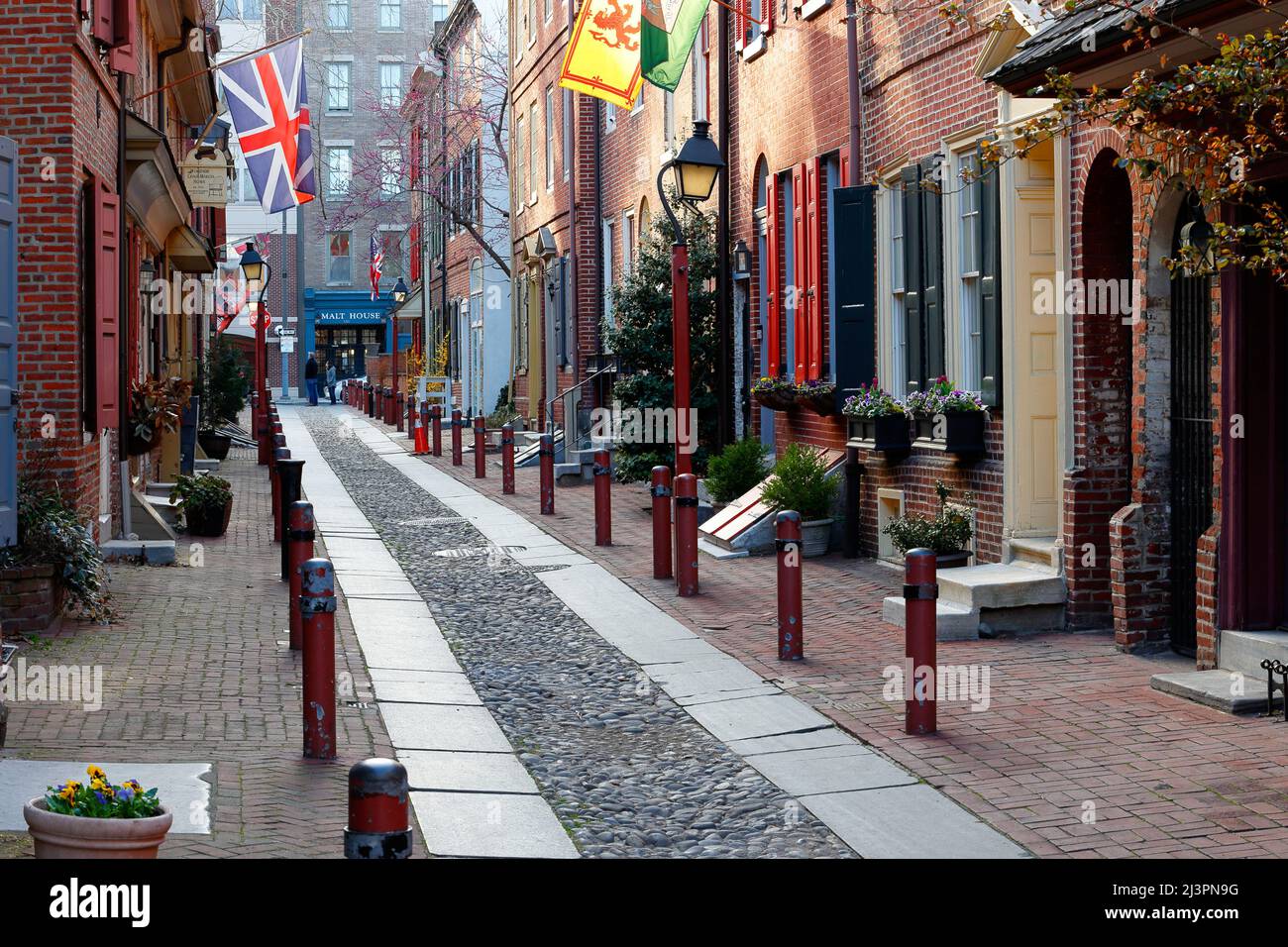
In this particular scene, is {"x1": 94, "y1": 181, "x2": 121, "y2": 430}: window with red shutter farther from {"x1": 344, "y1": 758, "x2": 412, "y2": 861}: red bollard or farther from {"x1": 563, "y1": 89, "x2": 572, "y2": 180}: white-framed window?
{"x1": 563, "y1": 89, "x2": 572, "y2": 180}: white-framed window

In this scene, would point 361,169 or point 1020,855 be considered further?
point 361,169

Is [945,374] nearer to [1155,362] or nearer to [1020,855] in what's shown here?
[1155,362]

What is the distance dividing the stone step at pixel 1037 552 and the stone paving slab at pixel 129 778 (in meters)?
5.91

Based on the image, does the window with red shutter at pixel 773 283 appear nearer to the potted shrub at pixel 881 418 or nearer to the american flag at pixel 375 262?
the potted shrub at pixel 881 418

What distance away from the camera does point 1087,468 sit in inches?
414

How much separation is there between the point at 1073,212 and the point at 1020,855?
18.8 feet

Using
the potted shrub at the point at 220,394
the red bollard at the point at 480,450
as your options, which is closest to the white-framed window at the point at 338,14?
the potted shrub at the point at 220,394

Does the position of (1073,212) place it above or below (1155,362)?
above

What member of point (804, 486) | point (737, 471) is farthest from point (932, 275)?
point (737, 471)

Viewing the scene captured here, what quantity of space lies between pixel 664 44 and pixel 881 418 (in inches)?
212

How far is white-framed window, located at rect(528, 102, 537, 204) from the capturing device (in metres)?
31.9

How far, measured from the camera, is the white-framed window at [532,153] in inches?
1256

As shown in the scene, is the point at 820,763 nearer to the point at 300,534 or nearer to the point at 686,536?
the point at 300,534

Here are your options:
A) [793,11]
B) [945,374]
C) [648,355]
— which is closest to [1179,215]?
[945,374]
